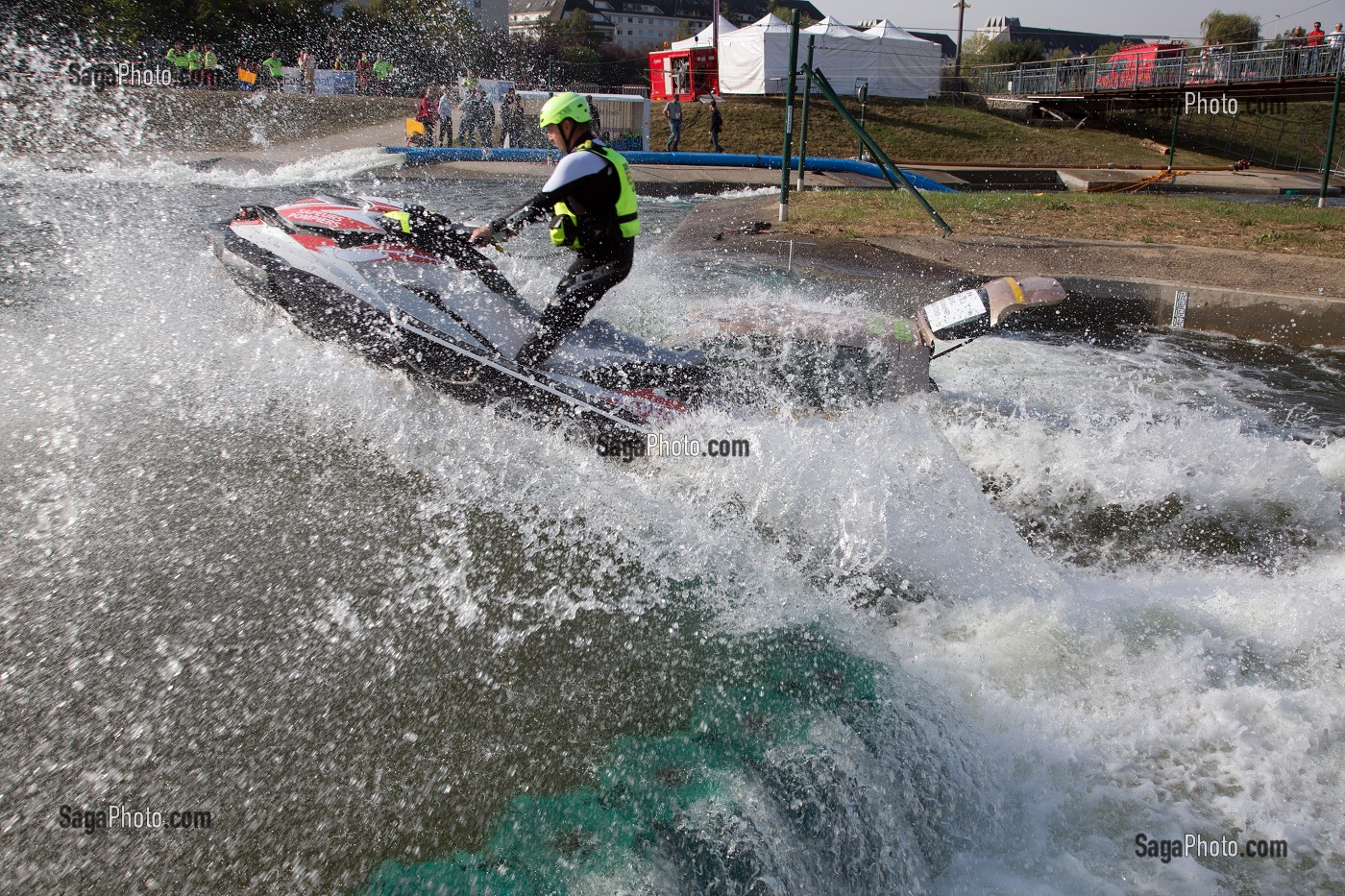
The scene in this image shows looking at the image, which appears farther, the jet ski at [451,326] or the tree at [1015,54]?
the tree at [1015,54]

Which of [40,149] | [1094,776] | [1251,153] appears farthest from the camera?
[1251,153]

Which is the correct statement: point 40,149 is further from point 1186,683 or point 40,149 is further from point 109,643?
point 1186,683

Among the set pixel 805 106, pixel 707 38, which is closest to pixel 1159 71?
pixel 707 38

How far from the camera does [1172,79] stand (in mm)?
31047

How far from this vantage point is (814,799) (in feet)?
9.59

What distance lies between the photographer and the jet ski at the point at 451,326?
4.85 metres

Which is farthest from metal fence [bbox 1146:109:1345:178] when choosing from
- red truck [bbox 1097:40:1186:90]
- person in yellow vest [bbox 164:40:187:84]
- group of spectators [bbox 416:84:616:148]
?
person in yellow vest [bbox 164:40:187:84]

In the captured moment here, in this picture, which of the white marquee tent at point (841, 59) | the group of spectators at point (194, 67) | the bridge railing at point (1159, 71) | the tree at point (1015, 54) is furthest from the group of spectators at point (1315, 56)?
the group of spectators at point (194, 67)

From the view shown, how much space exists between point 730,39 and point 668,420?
34.2m

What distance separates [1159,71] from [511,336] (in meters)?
34.0

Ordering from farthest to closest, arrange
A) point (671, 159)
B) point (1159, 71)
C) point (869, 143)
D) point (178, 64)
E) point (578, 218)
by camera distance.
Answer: point (1159, 71), point (178, 64), point (671, 159), point (869, 143), point (578, 218)

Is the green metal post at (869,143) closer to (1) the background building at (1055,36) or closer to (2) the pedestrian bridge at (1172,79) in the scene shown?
(2) the pedestrian bridge at (1172,79)

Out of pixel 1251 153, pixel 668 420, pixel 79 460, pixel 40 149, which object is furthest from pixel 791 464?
pixel 1251 153

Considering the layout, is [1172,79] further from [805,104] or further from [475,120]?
[805,104]
